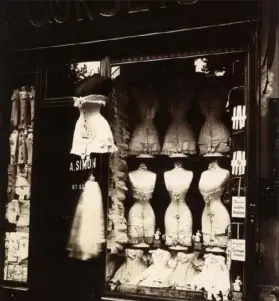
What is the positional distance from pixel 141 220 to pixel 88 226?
422 mm

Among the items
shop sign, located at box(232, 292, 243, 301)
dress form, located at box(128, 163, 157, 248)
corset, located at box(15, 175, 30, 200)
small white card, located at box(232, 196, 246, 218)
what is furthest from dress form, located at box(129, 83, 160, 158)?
shop sign, located at box(232, 292, 243, 301)

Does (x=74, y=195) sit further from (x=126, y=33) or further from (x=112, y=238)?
(x=126, y=33)

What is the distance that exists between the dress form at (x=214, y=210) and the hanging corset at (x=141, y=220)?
15.1 inches

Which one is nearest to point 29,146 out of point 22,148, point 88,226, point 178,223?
point 22,148

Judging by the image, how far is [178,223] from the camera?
3754 millimetres

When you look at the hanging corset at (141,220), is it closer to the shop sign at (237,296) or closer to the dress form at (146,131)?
the dress form at (146,131)

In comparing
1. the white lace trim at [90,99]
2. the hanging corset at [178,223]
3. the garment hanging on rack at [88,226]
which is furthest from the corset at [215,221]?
the white lace trim at [90,99]

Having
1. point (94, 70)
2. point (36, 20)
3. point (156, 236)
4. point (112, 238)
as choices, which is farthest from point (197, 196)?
point (36, 20)

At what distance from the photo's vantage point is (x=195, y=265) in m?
3.71

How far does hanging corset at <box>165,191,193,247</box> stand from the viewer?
3730 mm

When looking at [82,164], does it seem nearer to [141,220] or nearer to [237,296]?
[141,220]

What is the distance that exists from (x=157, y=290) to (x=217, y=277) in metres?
0.44

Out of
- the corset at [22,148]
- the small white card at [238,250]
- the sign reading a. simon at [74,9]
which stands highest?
the sign reading a. simon at [74,9]

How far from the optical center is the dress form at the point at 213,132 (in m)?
3.67
